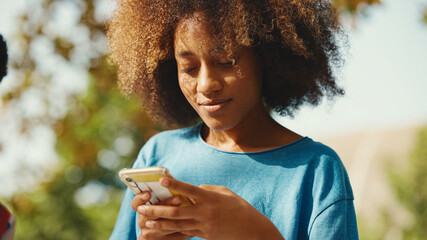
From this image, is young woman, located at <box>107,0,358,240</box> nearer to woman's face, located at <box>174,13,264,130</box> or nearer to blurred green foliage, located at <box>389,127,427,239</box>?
woman's face, located at <box>174,13,264,130</box>

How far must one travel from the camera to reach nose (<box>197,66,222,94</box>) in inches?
53.8

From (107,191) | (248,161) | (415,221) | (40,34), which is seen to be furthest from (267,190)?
(415,221)

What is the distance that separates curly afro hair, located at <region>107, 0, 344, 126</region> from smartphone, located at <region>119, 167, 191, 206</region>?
0.48 meters

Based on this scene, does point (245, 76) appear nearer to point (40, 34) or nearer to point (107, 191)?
point (40, 34)

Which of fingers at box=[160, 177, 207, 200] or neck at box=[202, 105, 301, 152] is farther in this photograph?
neck at box=[202, 105, 301, 152]

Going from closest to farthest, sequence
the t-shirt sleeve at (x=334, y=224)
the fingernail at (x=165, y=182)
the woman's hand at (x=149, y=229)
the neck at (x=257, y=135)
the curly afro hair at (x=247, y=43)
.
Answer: the fingernail at (x=165, y=182)
the woman's hand at (x=149, y=229)
the t-shirt sleeve at (x=334, y=224)
the curly afro hair at (x=247, y=43)
the neck at (x=257, y=135)

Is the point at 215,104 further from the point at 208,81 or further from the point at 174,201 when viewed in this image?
the point at 174,201

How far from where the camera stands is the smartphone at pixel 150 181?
1.09m

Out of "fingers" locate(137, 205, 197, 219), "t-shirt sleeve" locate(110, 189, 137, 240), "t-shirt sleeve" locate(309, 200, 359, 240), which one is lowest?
"t-shirt sleeve" locate(110, 189, 137, 240)

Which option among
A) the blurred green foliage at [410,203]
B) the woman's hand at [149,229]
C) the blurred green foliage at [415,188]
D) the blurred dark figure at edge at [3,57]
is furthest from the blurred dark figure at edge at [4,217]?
the blurred green foliage at [415,188]

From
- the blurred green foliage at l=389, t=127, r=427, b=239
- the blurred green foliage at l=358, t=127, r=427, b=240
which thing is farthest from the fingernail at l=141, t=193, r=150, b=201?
the blurred green foliage at l=389, t=127, r=427, b=239

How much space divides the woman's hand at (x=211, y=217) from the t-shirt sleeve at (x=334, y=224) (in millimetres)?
158

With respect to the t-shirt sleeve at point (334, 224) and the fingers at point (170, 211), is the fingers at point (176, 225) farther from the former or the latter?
the t-shirt sleeve at point (334, 224)

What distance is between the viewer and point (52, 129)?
12.8 feet
